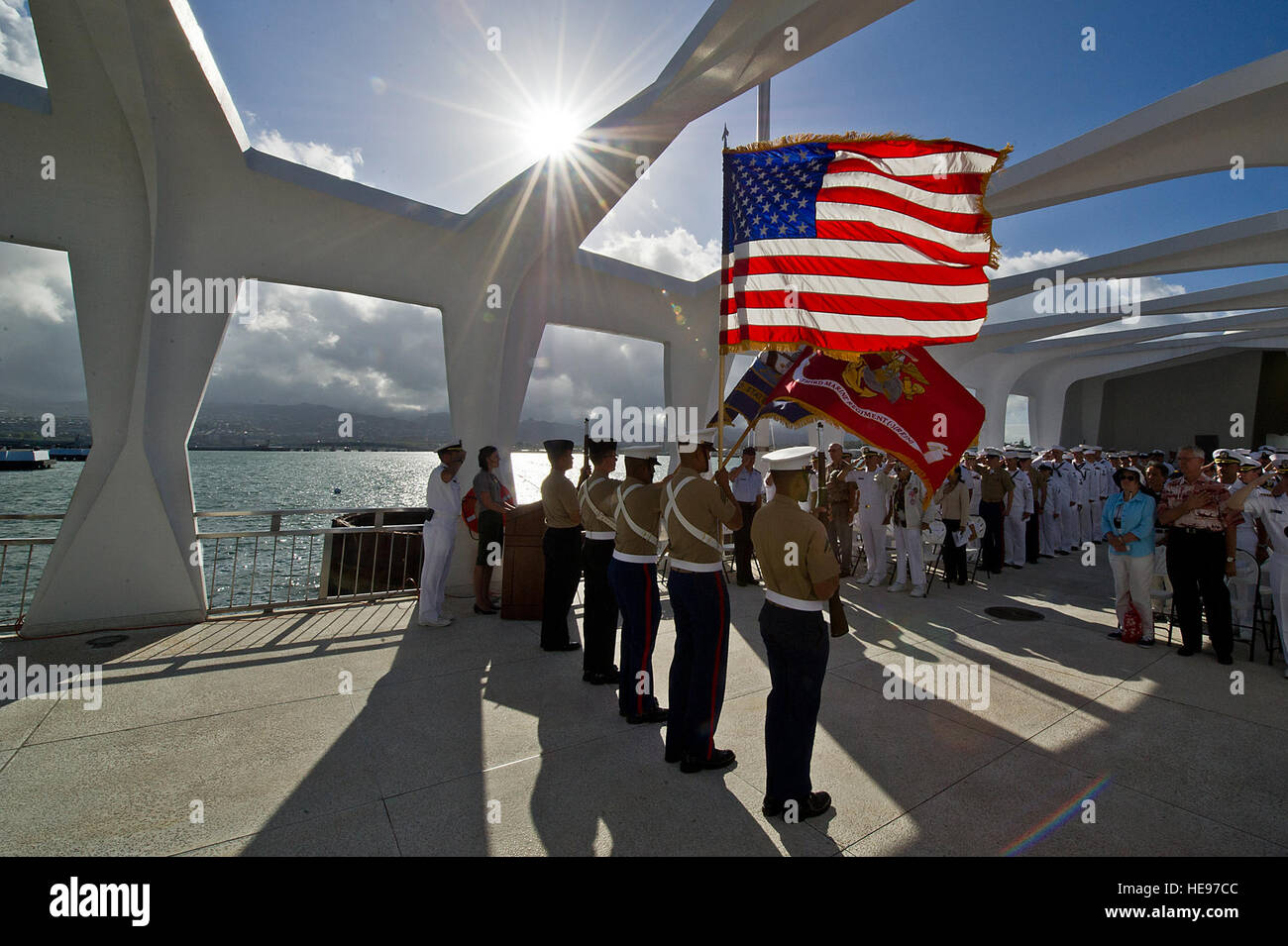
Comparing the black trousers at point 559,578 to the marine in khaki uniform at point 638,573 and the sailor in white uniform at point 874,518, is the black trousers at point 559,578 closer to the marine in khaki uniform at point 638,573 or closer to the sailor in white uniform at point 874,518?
the marine in khaki uniform at point 638,573

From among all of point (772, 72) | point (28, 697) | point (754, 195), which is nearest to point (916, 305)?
point (754, 195)

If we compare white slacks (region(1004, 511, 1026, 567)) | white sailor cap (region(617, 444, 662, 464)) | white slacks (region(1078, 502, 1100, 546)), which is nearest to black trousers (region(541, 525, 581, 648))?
white sailor cap (region(617, 444, 662, 464))

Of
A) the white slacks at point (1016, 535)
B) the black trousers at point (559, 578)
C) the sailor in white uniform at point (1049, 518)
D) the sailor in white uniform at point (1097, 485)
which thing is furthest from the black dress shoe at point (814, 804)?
the sailor in white uniform at point (1097, 485)

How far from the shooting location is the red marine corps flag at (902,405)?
5.65 m

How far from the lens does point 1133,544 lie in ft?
20.2

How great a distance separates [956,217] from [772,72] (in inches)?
102

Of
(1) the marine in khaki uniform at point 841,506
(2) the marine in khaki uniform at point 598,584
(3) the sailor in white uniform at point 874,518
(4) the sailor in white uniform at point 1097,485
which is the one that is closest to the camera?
(2) the marine in khaki uniform at point 598,584

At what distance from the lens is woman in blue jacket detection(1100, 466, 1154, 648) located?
6.07 meters

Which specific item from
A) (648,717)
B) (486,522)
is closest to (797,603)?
(648,717)

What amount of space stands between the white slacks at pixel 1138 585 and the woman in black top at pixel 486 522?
23.5 feet

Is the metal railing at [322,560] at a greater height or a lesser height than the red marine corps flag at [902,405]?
lesser

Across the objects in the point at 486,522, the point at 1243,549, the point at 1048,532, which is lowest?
Result: the point at 1048,532

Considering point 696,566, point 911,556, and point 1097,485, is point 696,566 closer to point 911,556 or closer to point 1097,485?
point 911,556

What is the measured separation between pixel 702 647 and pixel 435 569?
4317mm
